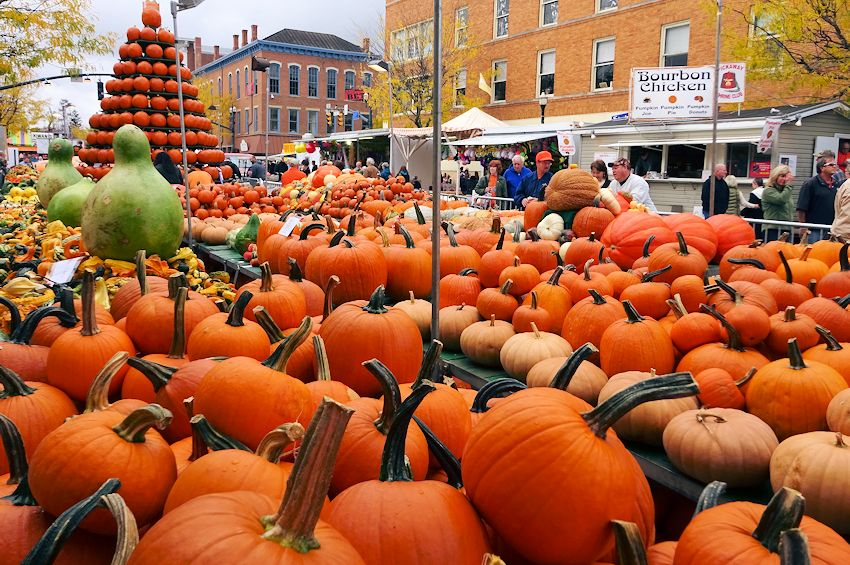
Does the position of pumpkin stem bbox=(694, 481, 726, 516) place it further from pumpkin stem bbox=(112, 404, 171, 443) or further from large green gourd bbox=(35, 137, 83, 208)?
large green gourd bbox=(35, 137, 83, 208)

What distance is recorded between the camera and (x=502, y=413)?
1.21 meters

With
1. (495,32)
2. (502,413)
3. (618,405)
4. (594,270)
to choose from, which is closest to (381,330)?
(502,413)

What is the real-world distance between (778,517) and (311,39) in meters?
59.0

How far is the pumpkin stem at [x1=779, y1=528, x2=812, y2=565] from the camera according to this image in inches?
32.6

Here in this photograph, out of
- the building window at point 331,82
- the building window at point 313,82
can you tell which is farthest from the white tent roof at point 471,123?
the building window at point 331,82

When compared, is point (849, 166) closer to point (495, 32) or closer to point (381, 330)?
point (381, 330)

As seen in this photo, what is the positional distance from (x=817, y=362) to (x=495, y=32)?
2739 cm

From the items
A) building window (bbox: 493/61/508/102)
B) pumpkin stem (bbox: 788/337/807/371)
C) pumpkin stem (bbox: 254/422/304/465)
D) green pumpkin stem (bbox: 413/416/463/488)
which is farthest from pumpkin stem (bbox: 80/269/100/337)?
building window (bbox: 493/61/508/102)

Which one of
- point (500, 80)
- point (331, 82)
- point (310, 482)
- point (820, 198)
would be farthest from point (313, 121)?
point (310, 482)

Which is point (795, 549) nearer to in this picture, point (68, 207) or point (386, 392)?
point (386, 392)

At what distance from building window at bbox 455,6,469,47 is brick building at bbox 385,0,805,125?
44 millimetres

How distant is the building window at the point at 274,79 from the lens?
5219 centimetres

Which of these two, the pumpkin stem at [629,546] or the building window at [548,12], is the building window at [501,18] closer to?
the building window at [548,12]

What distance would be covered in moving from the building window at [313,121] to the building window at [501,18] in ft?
97.2
